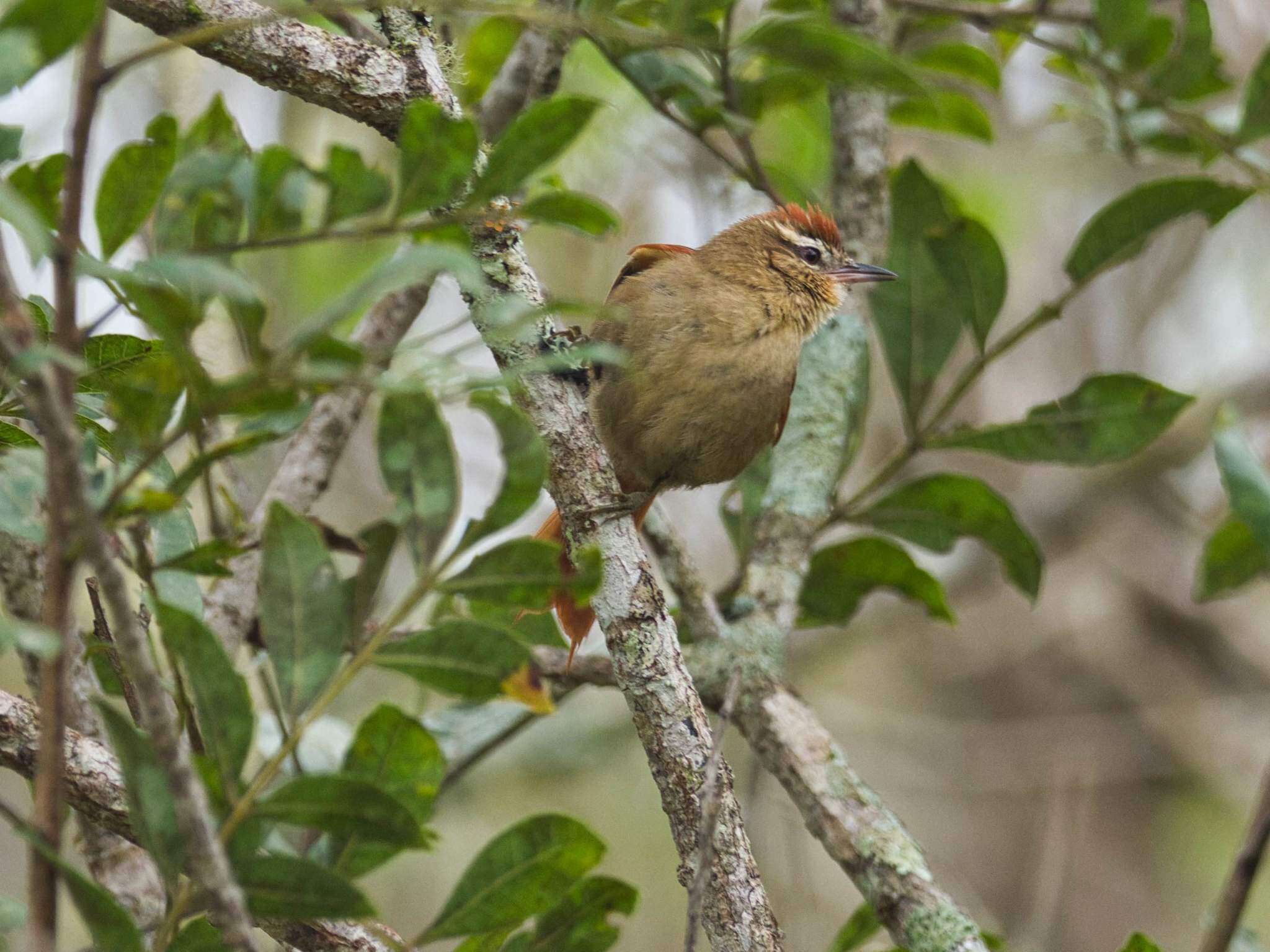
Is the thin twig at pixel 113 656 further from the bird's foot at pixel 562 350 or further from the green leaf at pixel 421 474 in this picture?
the bird's foot at pixel 562 350

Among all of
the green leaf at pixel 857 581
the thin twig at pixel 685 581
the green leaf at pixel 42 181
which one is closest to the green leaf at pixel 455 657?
the green leaf at pixel 42 181

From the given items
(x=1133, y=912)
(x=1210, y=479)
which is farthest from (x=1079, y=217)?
(x=1133, y=912)

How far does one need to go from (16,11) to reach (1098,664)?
6.56m

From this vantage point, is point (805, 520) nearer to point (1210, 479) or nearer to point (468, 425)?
point (468, 425)

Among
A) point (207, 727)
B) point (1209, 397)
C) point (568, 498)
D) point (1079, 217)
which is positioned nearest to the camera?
point (207, 727)

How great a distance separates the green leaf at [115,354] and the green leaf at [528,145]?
502mm

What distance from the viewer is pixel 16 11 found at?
106 centimetres

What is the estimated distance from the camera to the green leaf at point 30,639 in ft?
3.04

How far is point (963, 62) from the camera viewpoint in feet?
10.8

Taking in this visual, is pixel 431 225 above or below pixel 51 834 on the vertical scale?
above

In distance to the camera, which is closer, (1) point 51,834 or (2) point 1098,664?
(1) point 51,834

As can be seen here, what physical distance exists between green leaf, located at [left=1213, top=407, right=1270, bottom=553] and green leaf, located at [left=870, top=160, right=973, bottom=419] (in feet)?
3.65

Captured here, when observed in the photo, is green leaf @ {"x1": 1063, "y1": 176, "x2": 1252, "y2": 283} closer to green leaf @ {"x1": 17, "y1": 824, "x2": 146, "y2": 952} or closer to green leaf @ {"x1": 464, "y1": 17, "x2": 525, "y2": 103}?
green leaf @ {"x1": 464, "y1": 17, "x2": 525, "y2": 103}

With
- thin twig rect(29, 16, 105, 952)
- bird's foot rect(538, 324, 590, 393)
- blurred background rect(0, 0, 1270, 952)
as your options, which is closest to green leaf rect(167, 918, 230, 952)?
thin twig rect(29, 16, 105, 952)
